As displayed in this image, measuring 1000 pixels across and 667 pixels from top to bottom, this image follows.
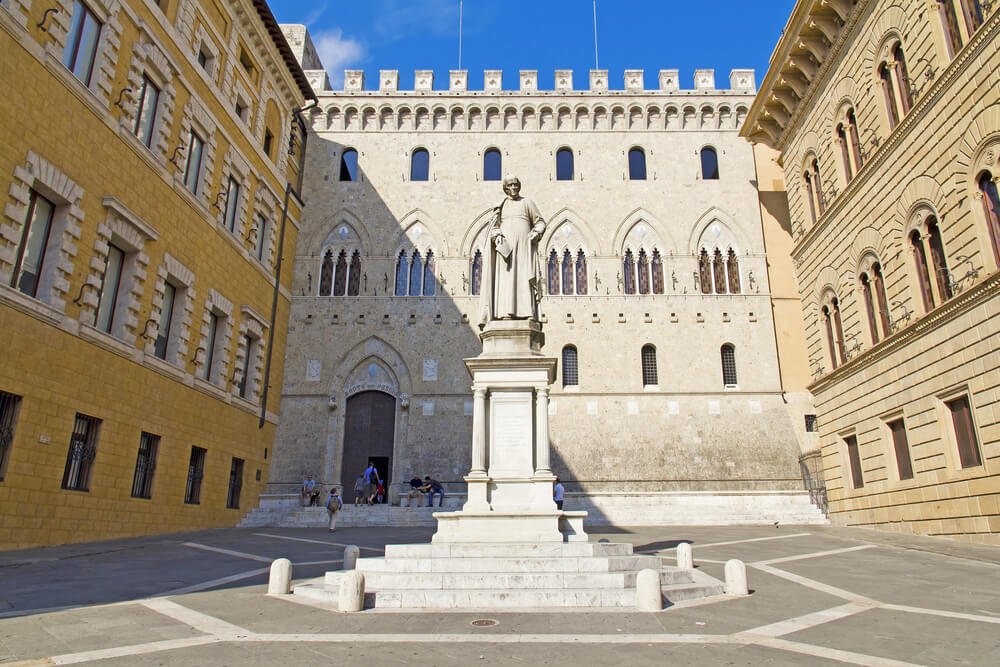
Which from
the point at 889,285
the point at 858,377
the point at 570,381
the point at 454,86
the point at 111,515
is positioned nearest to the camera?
the point at 111,515


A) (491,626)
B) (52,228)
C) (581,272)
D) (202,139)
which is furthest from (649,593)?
(581,272)

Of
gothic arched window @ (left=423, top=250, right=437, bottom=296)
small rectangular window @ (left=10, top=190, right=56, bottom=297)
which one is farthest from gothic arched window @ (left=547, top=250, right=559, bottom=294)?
small rectangular window @ (left=10, top=190, right=56, bottom=297)

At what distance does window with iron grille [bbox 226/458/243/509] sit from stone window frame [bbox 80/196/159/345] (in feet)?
22.9

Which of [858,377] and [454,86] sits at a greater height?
[454,86]

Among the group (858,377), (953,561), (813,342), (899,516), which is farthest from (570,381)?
(953,561)

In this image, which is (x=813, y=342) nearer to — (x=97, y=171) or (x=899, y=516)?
(x=899, y=516)

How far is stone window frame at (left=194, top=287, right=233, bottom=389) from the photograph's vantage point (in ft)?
65.8

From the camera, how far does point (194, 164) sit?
20125mm

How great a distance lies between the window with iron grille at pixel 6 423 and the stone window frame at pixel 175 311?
179 inches

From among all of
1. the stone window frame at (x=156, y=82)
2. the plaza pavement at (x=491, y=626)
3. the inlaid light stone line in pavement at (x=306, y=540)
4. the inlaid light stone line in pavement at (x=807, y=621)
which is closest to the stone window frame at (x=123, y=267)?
the stone window frame at (x=156, y=82)

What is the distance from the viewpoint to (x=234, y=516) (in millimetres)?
21641

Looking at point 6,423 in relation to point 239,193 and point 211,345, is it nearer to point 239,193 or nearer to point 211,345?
point 211,345

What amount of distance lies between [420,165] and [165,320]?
579 inches

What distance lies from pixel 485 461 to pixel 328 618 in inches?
132
